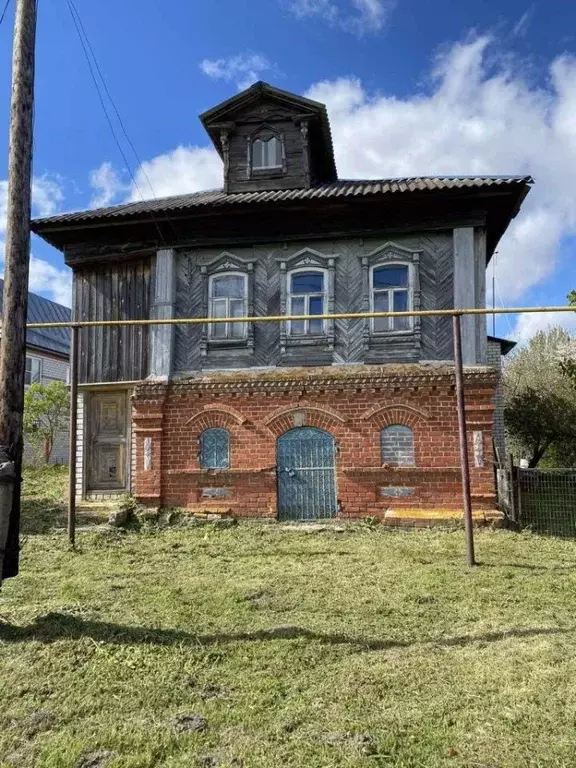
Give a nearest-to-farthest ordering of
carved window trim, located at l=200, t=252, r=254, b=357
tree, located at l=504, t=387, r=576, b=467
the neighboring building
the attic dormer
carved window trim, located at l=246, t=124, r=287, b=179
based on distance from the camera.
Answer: carved window trim, located at l=200, t=252, r=254, b=357, the attic dormer, carved window trim, located at l=246, t=124, r=287, b=179, tree, located at l=504, t=387, r=576, b=467, the neighboring building

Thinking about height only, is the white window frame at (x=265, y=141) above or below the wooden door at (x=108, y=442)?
A: above

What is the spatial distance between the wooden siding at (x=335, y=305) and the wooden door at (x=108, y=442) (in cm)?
166

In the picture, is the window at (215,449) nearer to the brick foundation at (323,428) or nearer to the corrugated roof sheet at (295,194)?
the brick foundation at (323,428)

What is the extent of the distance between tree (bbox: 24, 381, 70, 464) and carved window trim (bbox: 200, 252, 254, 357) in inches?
443

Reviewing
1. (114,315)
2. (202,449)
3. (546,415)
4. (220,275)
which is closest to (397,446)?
(202,449)

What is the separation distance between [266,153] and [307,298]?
11.4 feet

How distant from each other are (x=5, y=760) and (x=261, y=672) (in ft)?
5.41

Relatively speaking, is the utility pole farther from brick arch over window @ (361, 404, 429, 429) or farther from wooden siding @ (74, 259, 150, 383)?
brick arch over window @ (361, 404, 429, 429)

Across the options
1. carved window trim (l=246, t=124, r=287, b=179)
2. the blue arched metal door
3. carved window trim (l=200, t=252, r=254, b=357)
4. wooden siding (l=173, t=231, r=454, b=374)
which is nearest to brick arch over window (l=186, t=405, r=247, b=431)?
wooden siding (l=173, t=231, r=454, b=374)

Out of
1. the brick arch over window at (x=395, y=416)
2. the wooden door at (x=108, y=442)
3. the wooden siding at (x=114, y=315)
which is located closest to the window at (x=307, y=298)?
the brick arch over window at (x=395, y=416)

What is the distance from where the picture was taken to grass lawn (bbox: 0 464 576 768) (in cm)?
306

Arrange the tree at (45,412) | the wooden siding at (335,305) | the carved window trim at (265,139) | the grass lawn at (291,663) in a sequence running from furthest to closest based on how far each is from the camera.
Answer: the tree at (45,412) < the carved window trim at (265,139) < the wooden siding at (335,305) < the grass lawn at (291,663)

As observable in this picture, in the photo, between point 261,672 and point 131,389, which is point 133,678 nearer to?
point 261,672

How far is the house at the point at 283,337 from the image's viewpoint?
1030cm
